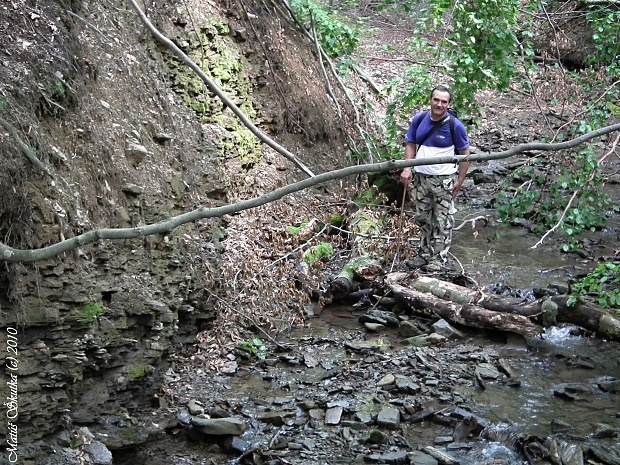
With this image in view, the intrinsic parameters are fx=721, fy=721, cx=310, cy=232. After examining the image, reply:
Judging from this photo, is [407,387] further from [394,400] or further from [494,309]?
[494,309]

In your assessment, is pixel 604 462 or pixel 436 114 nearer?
pixel 604 462

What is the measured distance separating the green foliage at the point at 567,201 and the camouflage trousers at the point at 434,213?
44.1 inches

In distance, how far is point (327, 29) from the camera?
10.2m

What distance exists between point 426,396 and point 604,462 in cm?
151

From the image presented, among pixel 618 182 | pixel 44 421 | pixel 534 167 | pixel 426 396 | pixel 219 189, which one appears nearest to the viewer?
pixel 44 421

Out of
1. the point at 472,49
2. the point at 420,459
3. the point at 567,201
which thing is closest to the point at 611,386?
the point at 420,459

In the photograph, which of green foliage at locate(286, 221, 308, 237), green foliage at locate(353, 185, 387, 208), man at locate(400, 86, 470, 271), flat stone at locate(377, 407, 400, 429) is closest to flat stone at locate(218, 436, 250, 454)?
flat stone at locate(377, 407, 400, 429)

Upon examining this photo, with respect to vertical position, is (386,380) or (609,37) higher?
(609,37)

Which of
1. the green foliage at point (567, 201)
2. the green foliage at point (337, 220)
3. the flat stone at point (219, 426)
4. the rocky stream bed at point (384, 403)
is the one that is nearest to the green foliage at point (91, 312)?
the rocky stream bed at point (384, 403)

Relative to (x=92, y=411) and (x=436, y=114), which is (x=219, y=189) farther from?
(x=92, y=411)

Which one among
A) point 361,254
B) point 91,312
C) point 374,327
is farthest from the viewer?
point 361,254

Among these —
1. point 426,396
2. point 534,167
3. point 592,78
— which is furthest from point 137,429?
point 592,78

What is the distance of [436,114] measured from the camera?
783cm

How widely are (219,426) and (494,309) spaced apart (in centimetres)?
316
